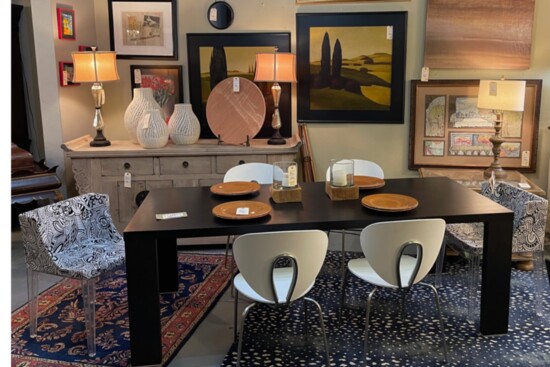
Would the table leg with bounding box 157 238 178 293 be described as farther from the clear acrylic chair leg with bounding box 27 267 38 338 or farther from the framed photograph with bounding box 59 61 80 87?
the framed photograph with bounding box 59 61 80 87

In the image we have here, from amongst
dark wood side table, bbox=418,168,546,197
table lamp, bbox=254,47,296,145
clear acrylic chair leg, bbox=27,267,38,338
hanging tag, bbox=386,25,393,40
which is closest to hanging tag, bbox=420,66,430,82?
hanging tag, bbox=386,25,393,40

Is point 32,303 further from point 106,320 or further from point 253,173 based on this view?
point 253,173

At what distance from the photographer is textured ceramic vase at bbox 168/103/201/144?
435 centimetres

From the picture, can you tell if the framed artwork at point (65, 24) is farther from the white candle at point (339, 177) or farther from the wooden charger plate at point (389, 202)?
the wooden charger plate at point (389, 202)

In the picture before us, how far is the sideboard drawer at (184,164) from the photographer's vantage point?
4.23 metres

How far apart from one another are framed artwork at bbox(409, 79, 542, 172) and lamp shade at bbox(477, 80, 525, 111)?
334mm

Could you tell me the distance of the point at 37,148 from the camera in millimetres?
5016

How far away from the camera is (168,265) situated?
353 cm

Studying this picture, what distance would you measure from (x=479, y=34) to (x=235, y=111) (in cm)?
208

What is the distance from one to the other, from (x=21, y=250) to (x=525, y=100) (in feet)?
14.1

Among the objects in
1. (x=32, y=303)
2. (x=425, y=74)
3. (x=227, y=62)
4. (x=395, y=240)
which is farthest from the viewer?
(x=227, y=62)

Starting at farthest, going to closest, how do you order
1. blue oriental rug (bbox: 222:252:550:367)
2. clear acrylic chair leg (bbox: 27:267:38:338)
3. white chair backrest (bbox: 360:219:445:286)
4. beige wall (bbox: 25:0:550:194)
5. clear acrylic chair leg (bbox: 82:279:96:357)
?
beige wall (bbox: 25:0:550:194) → clear acrylic chair leg (bbox: 27:267:38:338) → clear acrylic chair leg (bbox: 82:279:96:357) → blue oriental rug (bbox: 222:252:550:367) → white chair backrest (bbox: 360:219:445:286)

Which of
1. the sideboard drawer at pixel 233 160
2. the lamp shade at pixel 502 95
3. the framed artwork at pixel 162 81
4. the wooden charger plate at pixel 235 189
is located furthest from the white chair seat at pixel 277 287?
the framed artwork at pixel 162 81

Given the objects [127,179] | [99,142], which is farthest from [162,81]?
[127,179]
